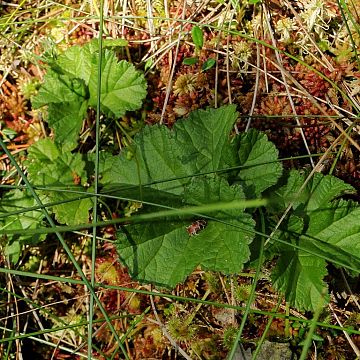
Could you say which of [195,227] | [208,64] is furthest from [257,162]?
[208,64]

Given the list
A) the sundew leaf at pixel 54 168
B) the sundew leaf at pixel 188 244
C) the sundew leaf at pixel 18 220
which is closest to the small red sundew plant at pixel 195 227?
the sundew leaf at pixel 188 244

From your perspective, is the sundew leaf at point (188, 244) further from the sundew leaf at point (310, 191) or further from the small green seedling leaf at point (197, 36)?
the small green seedling leaf at point (197, 36)

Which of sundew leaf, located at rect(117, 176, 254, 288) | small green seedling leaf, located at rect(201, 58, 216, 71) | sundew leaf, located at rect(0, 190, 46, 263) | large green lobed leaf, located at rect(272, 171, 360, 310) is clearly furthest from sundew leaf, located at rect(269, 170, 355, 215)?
sundew leaf, located at rect(0, 190, 46, 263)

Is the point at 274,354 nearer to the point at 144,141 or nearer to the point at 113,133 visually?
the point at 144,141

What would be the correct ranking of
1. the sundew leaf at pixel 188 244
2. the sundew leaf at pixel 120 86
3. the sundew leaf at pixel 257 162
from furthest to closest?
the sundew leaf at pixel 120 86, the sundew leaf at pixel 257 162, the sundew leaf at pixel 188 244

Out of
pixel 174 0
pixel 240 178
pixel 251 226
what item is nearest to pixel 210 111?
pixel 240 178

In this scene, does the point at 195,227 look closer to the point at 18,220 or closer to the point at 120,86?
the point at 120,86
